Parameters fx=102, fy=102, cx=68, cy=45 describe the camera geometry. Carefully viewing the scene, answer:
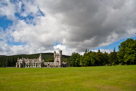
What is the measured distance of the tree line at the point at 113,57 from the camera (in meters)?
51.0

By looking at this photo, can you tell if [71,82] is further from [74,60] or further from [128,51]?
[74,60]

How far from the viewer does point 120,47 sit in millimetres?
58000

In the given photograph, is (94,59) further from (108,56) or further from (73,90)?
(73,90)

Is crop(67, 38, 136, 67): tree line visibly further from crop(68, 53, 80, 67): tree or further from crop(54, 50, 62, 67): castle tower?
crop(54, 50, 62, 67): castle tower

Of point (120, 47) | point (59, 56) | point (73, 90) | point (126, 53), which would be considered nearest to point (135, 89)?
point (73, 90)

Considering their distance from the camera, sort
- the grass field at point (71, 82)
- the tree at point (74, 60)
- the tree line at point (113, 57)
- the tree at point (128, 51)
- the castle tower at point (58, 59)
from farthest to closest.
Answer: the castle tower at point (58, 59) < the tree at point (74, 60) < the tree line at point (113, 57) < the tree at point (128, 51) < the grass field at point (71, 82)

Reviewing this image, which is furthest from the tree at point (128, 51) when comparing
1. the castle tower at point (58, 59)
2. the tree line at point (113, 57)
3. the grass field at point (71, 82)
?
the castle tower at point (58, 59)

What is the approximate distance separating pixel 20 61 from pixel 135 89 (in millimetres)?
105984

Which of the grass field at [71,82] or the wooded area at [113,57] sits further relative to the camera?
the wooded area at [113,57]

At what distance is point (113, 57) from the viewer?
79.0m

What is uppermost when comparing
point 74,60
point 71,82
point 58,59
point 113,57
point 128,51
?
point 128,51

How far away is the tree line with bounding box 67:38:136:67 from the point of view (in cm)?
5096

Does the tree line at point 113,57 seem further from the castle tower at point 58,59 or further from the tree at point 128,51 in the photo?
the castle tower at point 58,59

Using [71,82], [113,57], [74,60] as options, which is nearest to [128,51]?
[113,57]
